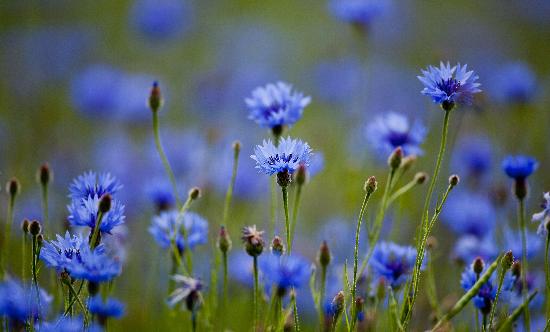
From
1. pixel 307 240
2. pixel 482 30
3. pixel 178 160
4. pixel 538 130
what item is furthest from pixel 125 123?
pixel 482 30

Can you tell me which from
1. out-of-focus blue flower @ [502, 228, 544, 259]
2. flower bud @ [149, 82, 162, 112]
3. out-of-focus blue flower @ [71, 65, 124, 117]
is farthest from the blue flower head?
out-of-focus blue flower @ [71, 65, 124, 117]

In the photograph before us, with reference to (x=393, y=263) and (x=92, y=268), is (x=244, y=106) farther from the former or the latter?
(x=92, y=268)

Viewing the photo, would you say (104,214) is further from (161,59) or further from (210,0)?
(210,0)

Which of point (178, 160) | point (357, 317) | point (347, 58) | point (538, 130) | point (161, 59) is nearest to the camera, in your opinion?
point (357, 317)

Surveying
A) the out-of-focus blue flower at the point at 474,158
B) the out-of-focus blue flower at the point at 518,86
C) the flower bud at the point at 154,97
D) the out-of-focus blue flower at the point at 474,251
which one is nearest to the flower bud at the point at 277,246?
the flower bud at the point at 154,97

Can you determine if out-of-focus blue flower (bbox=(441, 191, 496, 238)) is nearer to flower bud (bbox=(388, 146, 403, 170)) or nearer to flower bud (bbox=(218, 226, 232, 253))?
flower bud (bbox=(388, 146, 403, 170))

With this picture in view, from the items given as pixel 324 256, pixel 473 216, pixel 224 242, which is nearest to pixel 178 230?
pixel 224 242
